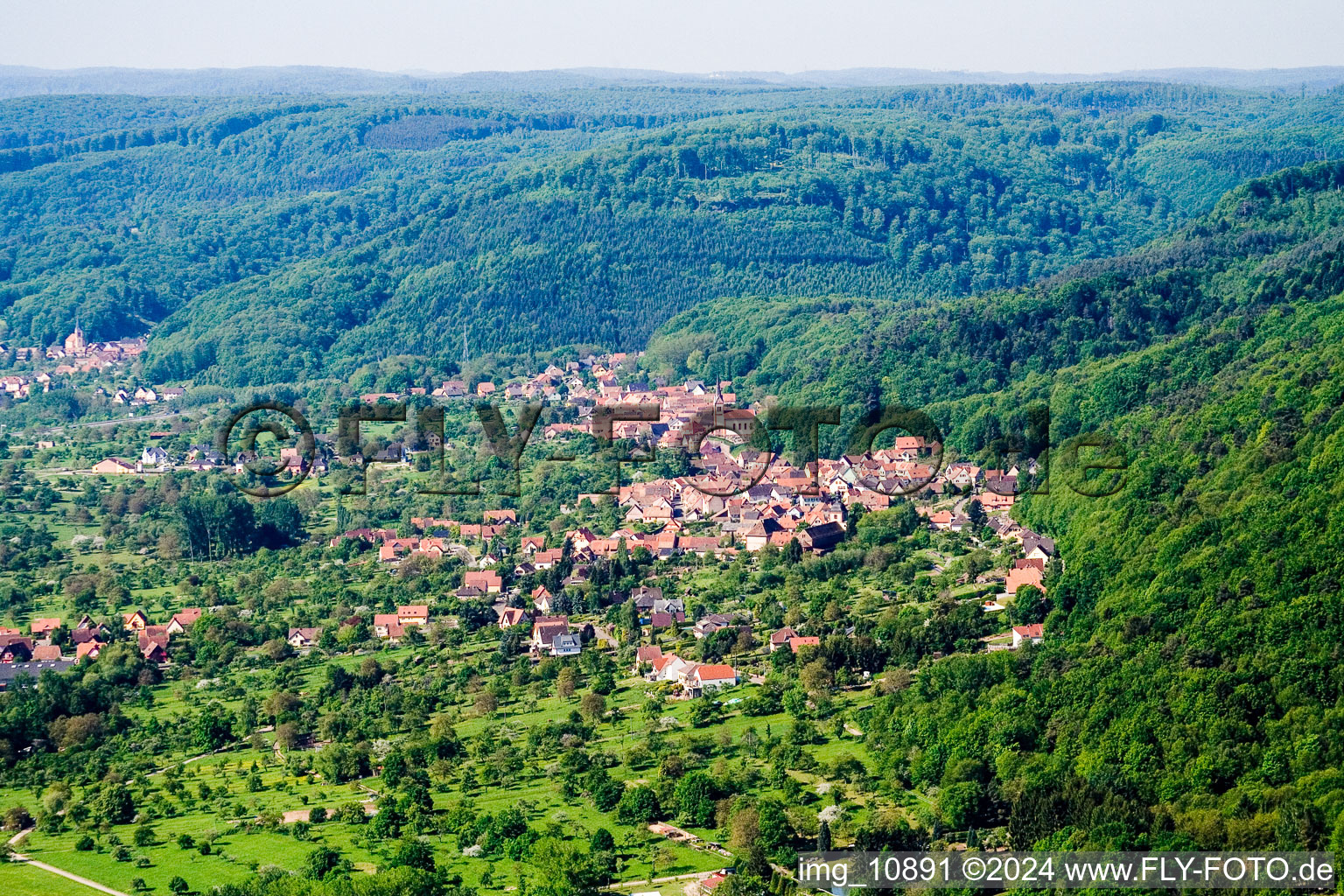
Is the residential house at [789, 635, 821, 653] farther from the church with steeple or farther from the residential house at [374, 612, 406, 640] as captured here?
the church with steeple

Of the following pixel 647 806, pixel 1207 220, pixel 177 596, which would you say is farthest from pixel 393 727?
pixel 1207 220

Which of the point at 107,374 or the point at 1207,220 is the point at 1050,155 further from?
the point at 107,374

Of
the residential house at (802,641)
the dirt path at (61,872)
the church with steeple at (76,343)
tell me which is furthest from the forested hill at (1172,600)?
the church with steeple at (76,343)

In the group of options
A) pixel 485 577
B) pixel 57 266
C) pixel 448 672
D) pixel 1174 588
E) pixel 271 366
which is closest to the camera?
pixel 1174 588

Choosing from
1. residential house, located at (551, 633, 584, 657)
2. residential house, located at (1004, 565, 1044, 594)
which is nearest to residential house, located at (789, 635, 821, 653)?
residential house, located at (551, 633, 584, 657)

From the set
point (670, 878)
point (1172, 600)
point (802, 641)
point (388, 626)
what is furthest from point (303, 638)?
point (1172, 600)

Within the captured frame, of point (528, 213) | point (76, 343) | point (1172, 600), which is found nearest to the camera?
point (1172, 600)

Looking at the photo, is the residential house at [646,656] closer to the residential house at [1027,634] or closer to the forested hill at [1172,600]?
the forested hill at [1172,600]

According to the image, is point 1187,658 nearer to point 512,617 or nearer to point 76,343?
point 512,617
